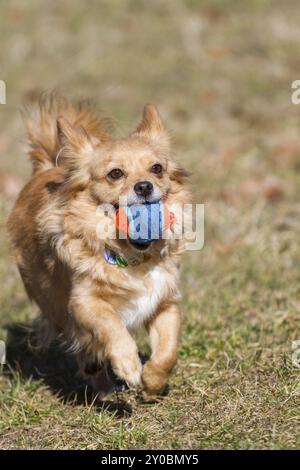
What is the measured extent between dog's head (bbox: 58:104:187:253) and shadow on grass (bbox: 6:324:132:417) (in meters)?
1.06

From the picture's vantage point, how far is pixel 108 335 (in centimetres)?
383

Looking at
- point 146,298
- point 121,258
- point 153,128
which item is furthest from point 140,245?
point 153,128

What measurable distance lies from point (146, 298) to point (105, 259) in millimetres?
276

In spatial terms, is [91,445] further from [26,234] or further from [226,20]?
Result: [226,20]

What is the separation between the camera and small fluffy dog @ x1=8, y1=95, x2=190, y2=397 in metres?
3.89

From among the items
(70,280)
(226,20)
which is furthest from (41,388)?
(226,20)

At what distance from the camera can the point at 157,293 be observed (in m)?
4.08

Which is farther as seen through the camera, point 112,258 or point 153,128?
point 153,128

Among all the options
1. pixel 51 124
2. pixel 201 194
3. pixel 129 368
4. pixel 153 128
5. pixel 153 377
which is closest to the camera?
pixel 129 368

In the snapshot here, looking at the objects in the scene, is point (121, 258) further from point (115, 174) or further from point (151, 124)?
point (151, 124)

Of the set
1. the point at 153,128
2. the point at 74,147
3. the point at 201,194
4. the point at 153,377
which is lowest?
the point at 153,377

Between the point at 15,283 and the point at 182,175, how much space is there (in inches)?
86.3

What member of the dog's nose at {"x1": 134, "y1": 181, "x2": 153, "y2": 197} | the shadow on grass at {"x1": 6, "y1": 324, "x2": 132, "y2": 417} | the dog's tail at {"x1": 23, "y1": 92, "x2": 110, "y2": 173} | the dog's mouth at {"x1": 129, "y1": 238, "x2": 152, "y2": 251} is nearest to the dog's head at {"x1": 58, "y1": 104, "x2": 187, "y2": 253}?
the dog's nose at {"x1": 134, "y1": 181, "x2": 153, "y2": 197}

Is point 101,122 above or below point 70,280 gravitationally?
above
